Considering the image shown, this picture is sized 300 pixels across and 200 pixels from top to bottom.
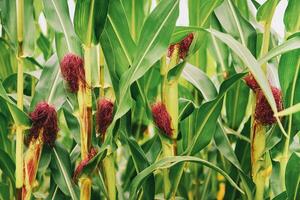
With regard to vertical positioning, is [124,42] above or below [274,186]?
above

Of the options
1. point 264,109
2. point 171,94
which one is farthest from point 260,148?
point 171,94

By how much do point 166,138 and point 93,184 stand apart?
7.0 inches

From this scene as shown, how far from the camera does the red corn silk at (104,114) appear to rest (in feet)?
3.17

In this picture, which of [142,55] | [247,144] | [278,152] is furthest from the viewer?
[247,144]

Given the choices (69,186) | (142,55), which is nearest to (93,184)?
(69,186)

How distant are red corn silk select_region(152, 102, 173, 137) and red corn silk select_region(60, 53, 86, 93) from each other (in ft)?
A: 0.41

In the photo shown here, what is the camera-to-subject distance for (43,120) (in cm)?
95

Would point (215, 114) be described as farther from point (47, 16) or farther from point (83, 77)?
point (47, 16)

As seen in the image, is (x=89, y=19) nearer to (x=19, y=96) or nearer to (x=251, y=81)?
(x=19, y=96)

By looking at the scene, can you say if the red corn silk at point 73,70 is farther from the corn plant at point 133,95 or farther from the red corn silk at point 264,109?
the red corn silk at point 264,109

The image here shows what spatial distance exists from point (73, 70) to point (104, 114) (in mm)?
98

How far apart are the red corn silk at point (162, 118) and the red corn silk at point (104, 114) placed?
7 centimetres

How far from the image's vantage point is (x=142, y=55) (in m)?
0.88

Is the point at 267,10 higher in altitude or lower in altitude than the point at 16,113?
higher
